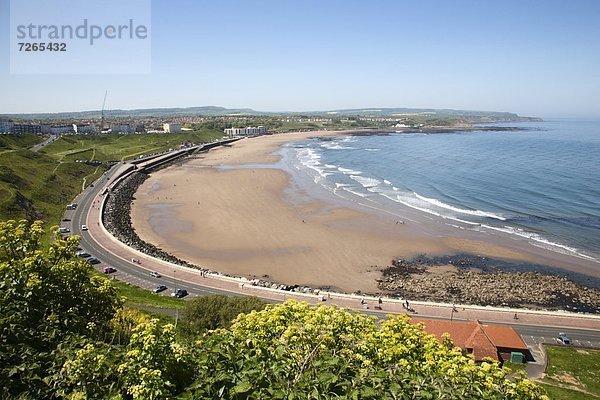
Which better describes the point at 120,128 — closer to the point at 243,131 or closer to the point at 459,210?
the point at 243,131

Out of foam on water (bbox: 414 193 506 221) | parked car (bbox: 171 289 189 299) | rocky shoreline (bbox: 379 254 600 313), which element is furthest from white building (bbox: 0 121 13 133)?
rocky shoreline (bbox: 379 254 600 313)

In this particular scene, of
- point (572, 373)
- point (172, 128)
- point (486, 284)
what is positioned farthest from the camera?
point (172, 128)

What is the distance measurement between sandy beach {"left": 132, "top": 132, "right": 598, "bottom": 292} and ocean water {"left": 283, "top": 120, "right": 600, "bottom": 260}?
4865 mm

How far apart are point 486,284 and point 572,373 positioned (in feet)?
44.3

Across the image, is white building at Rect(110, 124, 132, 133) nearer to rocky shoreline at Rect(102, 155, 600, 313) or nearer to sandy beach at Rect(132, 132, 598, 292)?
sandy beach at Rect(132, 132, 598, 292)

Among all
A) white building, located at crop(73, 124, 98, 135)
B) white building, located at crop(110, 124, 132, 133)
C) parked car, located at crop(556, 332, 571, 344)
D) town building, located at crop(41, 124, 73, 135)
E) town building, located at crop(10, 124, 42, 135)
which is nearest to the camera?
parked car, located at crop(556, 332, 571, 344)

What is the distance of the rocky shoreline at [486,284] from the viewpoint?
3250 centimetres

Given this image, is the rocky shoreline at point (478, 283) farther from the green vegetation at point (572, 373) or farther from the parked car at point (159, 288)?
the green vegetation at point (572, 373)

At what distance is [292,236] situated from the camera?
1852 inches

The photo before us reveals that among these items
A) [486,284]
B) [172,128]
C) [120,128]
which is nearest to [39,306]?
[486,284]

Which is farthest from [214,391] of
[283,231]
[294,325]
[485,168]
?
[485,168]

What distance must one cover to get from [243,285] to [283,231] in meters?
16.0

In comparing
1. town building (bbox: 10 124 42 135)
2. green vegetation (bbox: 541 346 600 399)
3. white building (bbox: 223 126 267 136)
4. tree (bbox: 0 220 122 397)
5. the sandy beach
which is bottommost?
green vegetation (bbox: 541 346 600 399)

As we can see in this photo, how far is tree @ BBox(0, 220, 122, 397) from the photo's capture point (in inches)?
307
